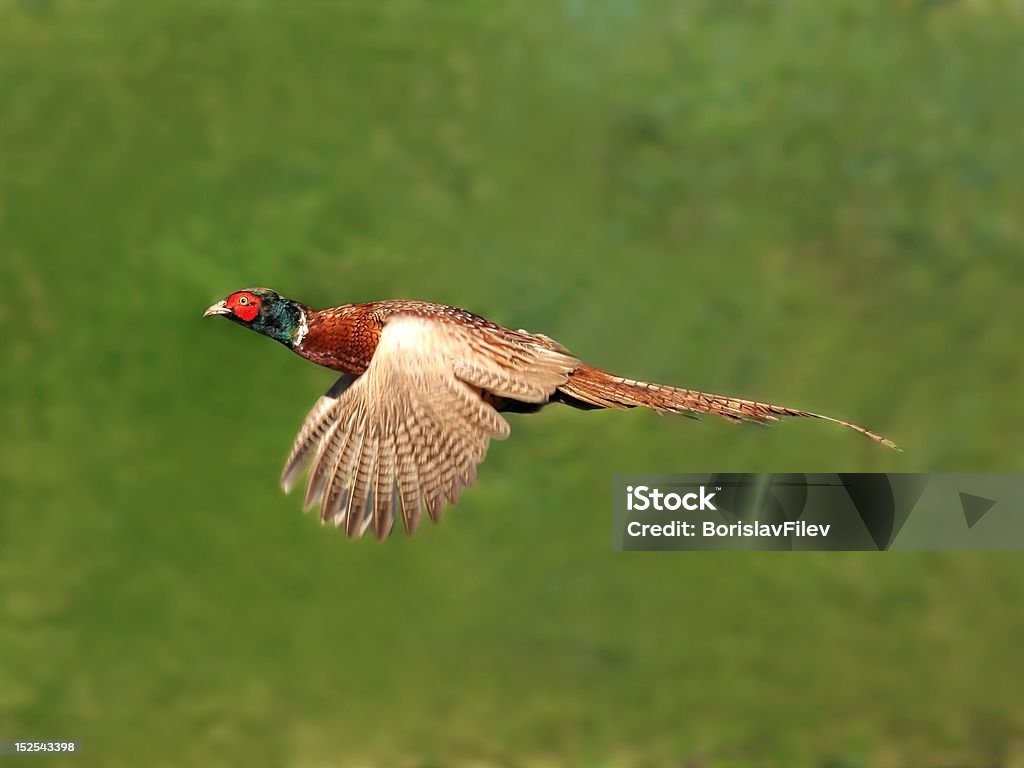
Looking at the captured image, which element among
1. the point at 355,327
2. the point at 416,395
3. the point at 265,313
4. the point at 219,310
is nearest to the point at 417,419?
the point at 416,395

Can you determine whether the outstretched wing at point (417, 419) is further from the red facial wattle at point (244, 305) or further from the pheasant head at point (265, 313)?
the red facial wattle at point (244, 305)

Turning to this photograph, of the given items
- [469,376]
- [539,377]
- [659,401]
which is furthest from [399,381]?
[659,401]

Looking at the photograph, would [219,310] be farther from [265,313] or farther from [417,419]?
[417,419]

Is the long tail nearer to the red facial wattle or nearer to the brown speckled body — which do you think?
the brown speckled body

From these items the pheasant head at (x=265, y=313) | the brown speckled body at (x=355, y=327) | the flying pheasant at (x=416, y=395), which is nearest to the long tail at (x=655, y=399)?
the flying pheasant at (x=416, y=395)

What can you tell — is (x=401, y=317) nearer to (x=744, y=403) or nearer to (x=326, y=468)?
(x=326, y=468)

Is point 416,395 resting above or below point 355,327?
below

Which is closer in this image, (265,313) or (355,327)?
(355,327)
